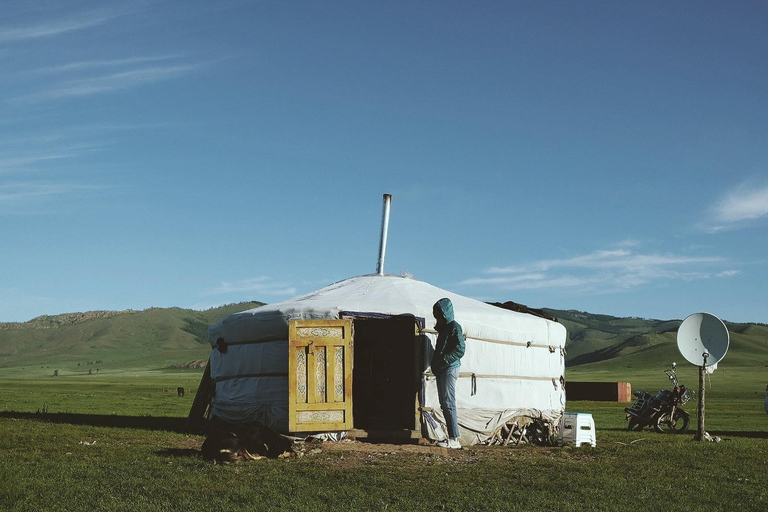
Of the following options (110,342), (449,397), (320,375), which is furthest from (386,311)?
(110,342)

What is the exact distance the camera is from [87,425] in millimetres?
12320

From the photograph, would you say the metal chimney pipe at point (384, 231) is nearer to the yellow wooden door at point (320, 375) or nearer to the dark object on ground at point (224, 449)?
the yellow wooden door at point (320, 375)

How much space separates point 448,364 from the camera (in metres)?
9.36

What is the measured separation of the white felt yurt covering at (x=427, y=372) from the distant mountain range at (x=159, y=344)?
95.3 meters

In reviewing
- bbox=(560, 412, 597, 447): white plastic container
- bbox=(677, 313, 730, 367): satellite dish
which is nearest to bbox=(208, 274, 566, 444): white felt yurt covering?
bbox=(560, 412, 597, 447): white plastic container

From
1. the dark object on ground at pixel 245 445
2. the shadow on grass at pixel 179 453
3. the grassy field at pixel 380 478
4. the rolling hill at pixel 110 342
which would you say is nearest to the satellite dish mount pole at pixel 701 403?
the grassy field at pixel 380 478

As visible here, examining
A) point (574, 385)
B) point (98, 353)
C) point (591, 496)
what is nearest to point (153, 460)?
point (591, 496)

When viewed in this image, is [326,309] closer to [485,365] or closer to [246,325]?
[246,325]

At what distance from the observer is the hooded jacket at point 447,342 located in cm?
939

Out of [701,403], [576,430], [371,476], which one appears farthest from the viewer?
[701,403]

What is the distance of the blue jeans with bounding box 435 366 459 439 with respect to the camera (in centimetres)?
934

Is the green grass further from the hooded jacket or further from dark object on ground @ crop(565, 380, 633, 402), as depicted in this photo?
dark object on ground @ crop(565, 380, 633, 402)

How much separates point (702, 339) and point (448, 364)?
167 inches

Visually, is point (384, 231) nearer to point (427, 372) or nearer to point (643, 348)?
point (427, 372)
